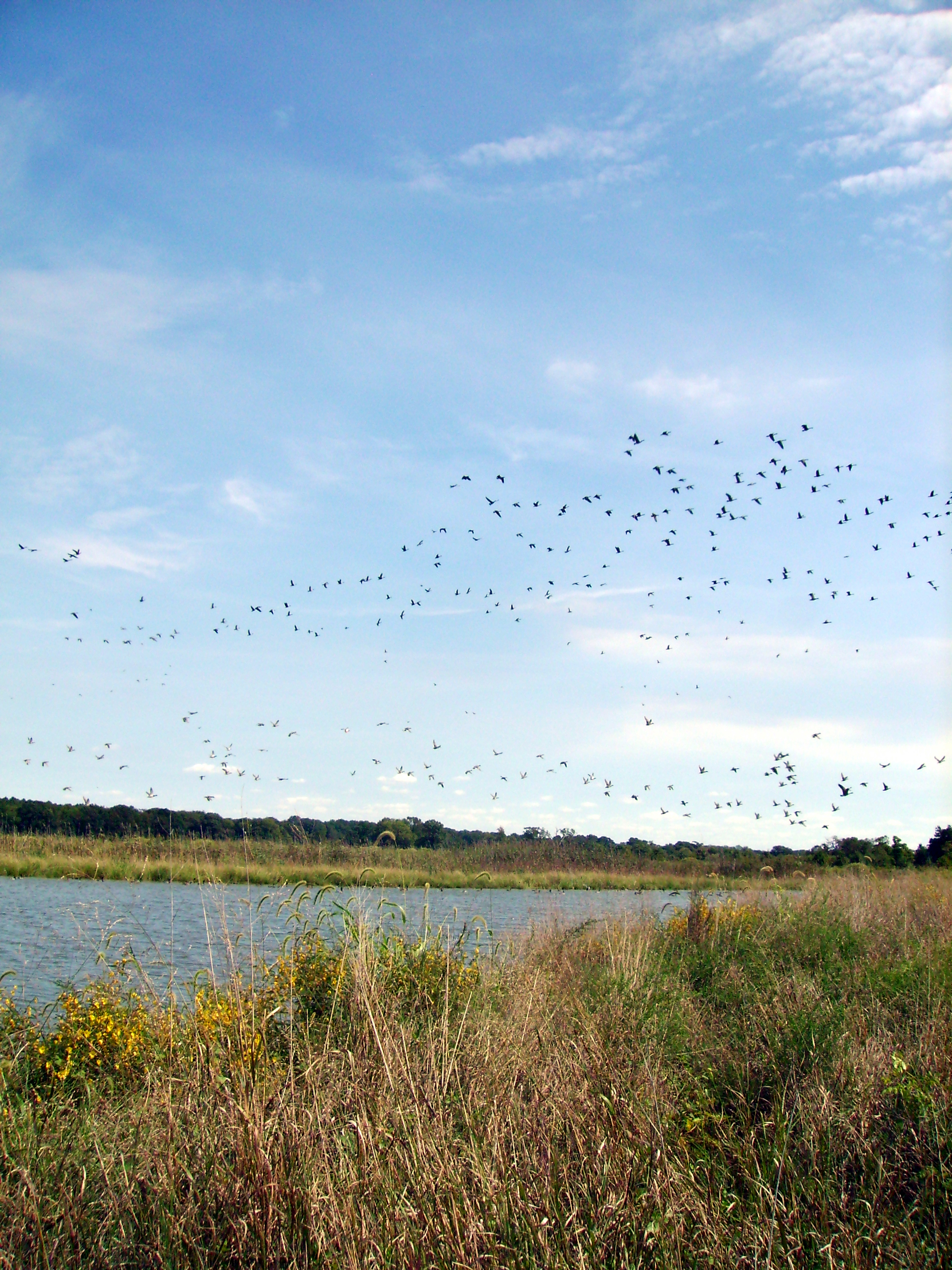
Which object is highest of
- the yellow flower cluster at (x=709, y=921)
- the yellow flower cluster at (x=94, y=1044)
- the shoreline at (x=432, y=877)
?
the yellow flower cluster at (x=94, y=1044)

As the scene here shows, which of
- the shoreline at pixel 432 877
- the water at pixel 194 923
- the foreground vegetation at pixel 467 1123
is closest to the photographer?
the foreground vegetation at pixel 467 1123

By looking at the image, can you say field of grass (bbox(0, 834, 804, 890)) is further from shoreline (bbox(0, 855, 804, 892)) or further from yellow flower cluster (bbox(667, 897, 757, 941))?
yellow flower cluster (bbox(667, 897, 757, 941))

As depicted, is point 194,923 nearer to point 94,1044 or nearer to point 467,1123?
point 94,1044

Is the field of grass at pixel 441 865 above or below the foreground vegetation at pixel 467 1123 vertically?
below

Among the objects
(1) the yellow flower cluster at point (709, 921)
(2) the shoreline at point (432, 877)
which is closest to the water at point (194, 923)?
(1) the yellow flower cluster at point (709, 921)

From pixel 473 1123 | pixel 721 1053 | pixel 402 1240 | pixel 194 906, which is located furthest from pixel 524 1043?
pixel 194 906

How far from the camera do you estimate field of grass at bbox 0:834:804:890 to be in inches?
781

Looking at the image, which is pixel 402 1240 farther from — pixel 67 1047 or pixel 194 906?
pixel 194 906

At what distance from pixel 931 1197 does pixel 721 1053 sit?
2552 mm

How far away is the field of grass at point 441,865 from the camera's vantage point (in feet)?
65.1

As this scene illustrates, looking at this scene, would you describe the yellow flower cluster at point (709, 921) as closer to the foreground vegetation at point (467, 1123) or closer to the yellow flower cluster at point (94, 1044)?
the foreground vegetation at point (467, 1123)

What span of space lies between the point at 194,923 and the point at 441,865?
14551 mm

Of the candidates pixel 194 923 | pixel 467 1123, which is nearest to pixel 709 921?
pixel 194 923

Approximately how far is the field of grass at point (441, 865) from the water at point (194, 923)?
895 millimetres
